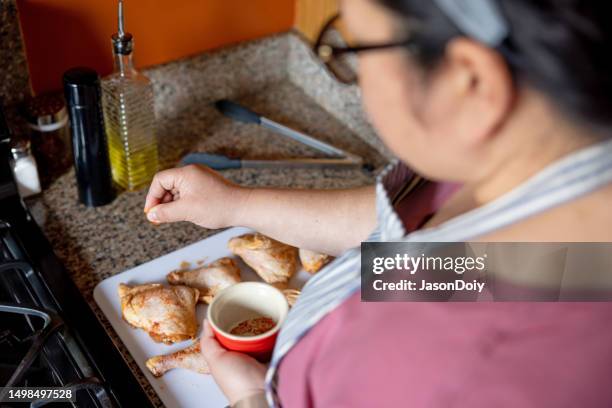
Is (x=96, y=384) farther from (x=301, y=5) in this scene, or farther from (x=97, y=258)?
(x=301, y=5)

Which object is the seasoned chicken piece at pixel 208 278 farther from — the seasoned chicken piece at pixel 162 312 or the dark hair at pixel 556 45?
the dark hair at pixel 556 45

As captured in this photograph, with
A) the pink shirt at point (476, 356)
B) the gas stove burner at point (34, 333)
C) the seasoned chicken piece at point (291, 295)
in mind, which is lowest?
the seasoned chicken piece at point (291, 295)

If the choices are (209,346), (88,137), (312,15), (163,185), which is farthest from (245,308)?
(312,15)

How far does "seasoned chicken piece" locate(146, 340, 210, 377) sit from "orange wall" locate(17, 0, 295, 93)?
20.3 inches

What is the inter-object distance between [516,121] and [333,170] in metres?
0.68

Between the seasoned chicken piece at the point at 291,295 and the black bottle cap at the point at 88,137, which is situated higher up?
the black bottle cap at the point at 88,137

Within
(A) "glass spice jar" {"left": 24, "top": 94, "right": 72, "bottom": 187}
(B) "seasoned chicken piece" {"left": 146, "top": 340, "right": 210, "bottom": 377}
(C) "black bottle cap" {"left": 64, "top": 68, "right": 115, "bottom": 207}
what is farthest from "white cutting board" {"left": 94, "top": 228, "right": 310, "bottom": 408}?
(A) "glass spice jar" {"left": 24, "top": 94, "right": 72, "bottom": 187}

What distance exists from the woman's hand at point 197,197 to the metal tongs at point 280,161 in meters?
0.24

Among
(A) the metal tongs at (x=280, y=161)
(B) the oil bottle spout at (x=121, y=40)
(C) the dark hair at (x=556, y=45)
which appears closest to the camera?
(C) the dark hair at (x=556, y=45)

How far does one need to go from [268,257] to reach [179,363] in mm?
196

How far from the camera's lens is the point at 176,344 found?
85 centimetres

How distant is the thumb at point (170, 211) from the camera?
872 mm

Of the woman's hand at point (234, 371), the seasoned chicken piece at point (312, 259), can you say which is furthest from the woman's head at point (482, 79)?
the seasoned chicken piece at point (312, 259)

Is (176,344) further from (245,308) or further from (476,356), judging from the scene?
(476,356)
